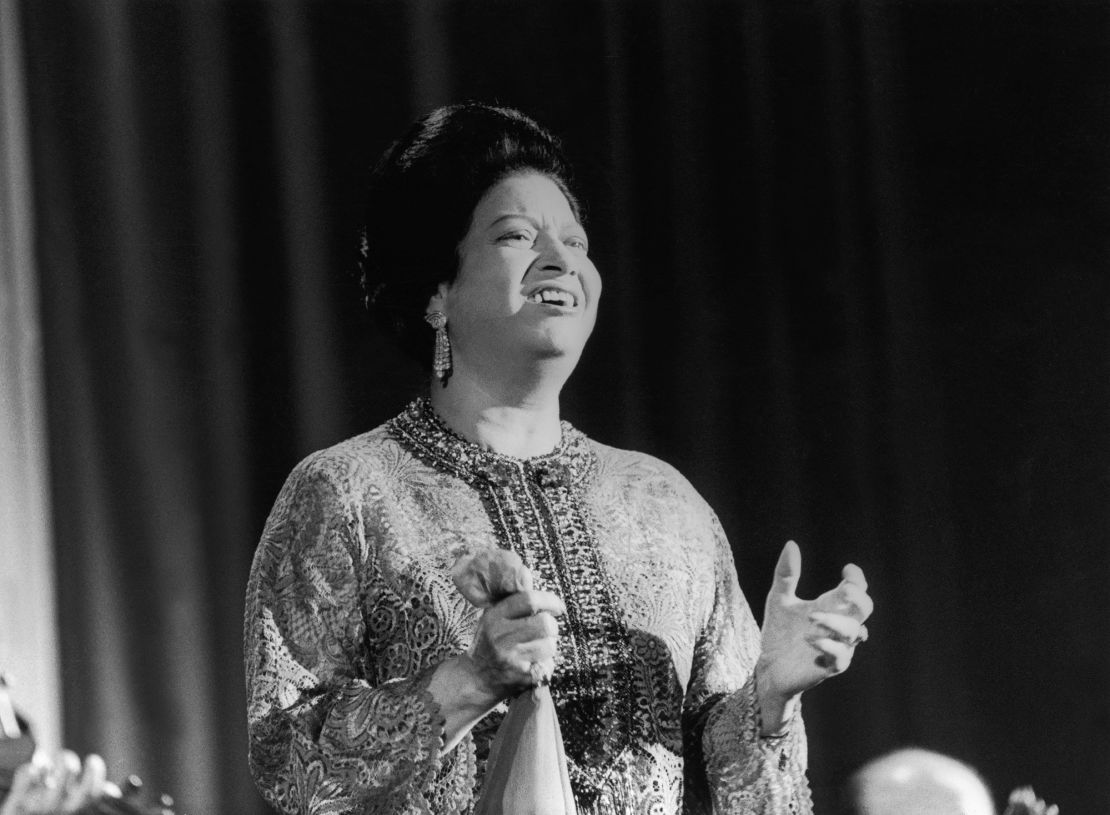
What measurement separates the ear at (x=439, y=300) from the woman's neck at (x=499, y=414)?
0.09m

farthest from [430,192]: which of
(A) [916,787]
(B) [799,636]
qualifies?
(A) [916,787]

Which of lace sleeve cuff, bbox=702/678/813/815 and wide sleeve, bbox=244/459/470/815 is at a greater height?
wide sleeve, bbox=244/459/470/815

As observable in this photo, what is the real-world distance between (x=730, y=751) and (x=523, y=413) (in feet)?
1.45

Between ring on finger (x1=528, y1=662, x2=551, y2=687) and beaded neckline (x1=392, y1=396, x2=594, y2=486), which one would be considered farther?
beaded neckline (x1=392, y1=396, x2=594, y2=486)

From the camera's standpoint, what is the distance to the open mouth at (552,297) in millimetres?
1897

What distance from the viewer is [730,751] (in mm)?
1818

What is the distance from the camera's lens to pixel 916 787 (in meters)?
1.95

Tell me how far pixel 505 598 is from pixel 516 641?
42 mm

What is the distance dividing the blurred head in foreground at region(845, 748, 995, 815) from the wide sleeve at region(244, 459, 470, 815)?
51cm

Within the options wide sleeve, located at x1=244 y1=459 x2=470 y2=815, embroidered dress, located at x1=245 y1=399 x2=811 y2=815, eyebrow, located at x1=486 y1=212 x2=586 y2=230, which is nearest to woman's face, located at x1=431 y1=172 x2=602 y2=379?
eyebrow, located at x1=486 y1=212 x2=586 y2=230

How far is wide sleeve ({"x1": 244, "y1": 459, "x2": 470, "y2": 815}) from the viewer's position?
1653 mm

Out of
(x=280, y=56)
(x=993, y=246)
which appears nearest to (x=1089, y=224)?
(x=993, y=246)

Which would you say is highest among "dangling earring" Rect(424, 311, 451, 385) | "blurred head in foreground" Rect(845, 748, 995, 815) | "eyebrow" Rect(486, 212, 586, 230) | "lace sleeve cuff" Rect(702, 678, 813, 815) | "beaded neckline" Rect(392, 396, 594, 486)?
"eyebrow" Rect(486, 212, 586, 230)

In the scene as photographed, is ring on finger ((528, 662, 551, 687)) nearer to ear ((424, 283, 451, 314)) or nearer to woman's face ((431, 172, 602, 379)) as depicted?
woman's face ((431, 172, 602, 379))
